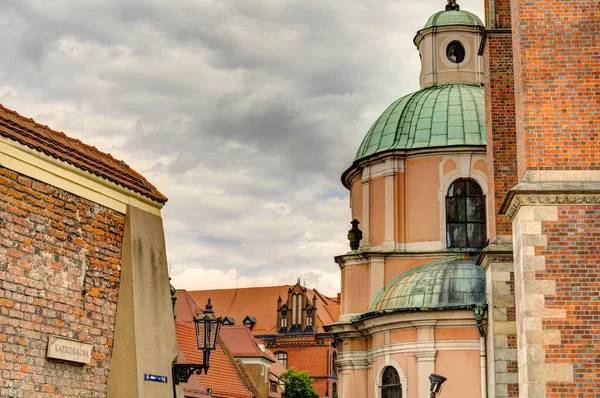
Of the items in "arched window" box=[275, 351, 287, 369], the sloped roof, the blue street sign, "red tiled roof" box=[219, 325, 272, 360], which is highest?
the sloped roof

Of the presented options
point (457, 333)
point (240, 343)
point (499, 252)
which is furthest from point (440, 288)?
point (240, 343)

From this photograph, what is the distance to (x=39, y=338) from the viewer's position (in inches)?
363

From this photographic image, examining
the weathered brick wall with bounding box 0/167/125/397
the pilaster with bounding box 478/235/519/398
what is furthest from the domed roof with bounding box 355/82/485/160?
the weathered brick wall with bounding box 0/167/125/397

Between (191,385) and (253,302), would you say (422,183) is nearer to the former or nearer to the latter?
(191,385)

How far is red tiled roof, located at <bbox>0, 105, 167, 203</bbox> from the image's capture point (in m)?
9.49

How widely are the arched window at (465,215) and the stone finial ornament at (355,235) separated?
2.96m

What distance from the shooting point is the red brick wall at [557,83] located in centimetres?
1130

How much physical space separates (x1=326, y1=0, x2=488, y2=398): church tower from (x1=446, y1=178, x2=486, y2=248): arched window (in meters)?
Result: 0.03

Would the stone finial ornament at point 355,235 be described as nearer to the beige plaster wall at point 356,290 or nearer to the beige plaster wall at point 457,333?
the beige plaster wall at point 356,290

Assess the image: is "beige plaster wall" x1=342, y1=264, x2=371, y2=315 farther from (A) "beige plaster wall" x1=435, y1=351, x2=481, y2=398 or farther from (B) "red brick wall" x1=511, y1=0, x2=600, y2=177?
Result: (B) "red brick wall" x1=511, y1=0, x2=600, y2=177

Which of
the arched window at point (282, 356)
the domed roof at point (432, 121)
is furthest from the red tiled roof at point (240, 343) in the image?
the arched window at point (282, 356)

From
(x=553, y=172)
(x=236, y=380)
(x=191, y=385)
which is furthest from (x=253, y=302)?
(x=553, y=172)

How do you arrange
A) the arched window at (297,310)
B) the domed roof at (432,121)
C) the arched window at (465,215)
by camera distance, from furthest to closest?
the arched window at (297,310), the domed roof at (432,121), the arched window at (465,215)

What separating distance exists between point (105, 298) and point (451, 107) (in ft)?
75.0
